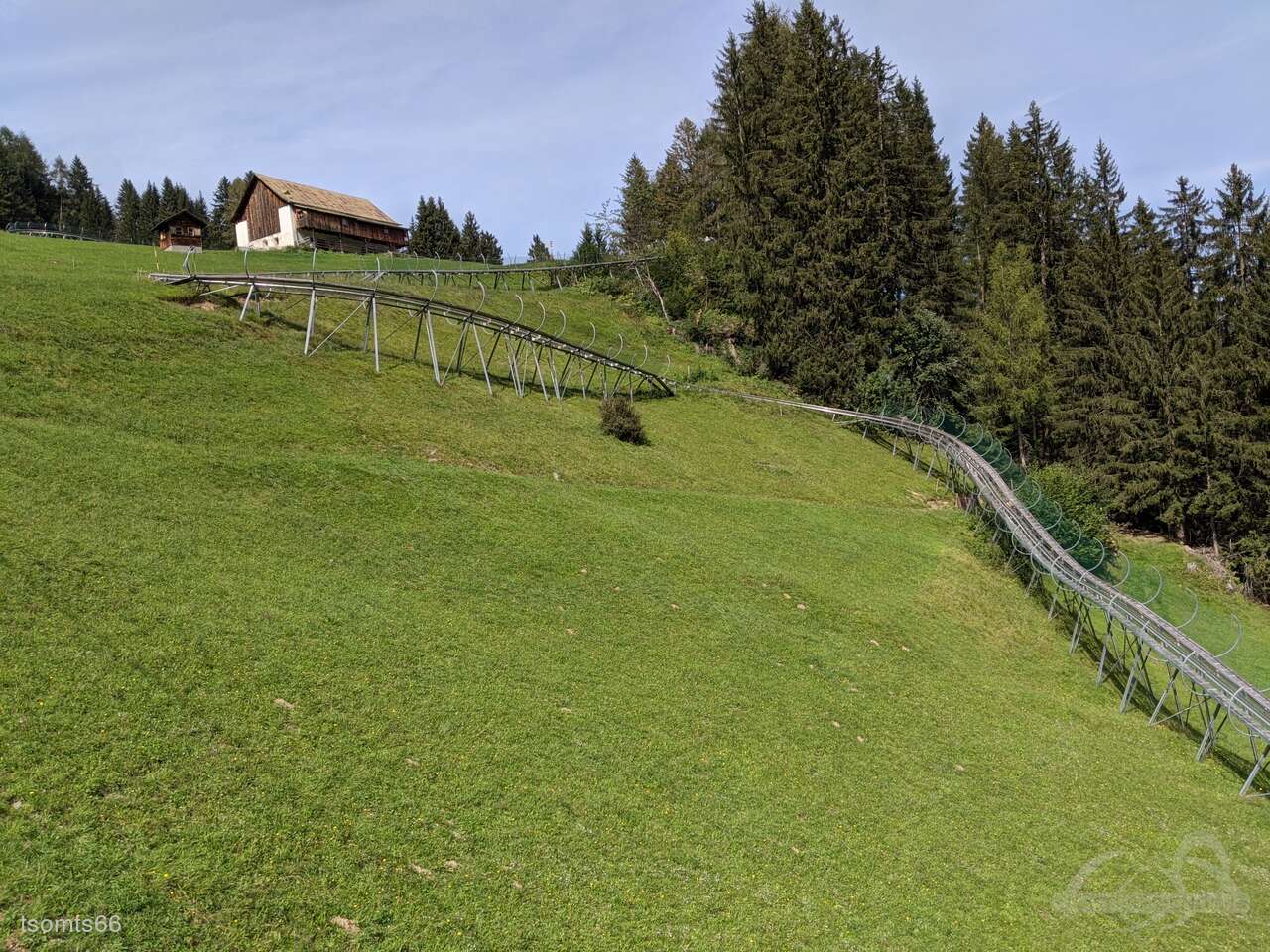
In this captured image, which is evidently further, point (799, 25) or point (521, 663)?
point (799, 25)

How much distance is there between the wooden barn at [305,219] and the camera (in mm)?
61469

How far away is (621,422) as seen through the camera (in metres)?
29.8

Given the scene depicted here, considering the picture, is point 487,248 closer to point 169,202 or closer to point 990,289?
point 169,202

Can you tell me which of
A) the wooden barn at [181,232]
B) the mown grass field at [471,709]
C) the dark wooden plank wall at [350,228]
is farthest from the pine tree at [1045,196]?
the wooden barn at [181,232]

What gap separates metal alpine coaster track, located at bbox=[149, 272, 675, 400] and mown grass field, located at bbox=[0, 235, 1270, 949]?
110 inches

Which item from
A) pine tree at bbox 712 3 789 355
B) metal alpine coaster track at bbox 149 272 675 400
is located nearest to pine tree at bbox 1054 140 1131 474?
pine tree at bbox 712 3 789 355

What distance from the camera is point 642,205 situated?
83.9 metres

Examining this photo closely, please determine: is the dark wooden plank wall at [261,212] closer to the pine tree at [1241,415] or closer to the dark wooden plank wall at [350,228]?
the dark wooden plank wall at [350,228]

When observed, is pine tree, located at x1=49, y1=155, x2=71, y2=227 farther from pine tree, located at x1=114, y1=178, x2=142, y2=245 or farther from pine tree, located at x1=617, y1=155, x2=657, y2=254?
pine tree, located at x1=617, y1=155, x2=657, y2=254

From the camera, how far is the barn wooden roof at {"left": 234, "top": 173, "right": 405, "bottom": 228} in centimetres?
6206

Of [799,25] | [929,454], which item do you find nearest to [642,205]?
[799,25]

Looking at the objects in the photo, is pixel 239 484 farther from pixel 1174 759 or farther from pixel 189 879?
pixel 1174 759

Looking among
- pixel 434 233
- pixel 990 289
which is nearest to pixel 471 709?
pixel 990 289

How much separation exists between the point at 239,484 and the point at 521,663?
7.53m
